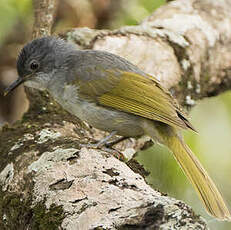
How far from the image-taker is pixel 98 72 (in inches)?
154

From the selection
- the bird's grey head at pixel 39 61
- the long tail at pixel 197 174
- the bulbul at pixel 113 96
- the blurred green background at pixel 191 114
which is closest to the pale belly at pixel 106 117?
the bulbul at pixel 113 96

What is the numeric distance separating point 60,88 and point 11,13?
5.71 feet

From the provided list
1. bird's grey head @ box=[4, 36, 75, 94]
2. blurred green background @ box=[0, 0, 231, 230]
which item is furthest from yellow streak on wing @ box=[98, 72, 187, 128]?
blurred green background @ box=[0, 0, 231, 230]

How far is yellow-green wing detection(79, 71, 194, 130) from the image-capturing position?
12.2 feet

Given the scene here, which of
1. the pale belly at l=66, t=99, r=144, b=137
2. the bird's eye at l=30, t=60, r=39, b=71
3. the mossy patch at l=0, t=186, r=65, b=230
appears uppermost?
the bird's eye at l=30, t=60, r=39, b=71

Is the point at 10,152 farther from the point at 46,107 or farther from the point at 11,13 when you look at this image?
the point at 11,13

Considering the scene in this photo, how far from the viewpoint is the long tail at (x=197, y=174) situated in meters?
3.10

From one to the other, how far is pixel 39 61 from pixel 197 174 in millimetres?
1588

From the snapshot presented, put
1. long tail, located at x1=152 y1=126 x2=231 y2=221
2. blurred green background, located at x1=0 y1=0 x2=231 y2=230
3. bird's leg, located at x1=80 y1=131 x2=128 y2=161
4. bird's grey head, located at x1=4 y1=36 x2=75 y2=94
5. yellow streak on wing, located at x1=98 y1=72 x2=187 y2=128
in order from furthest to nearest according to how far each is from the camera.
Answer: blurred green background, located at x1=0 y1=0 x2=231 y2=230 → bird's grey head, located at x1=4 y1=36 x2=75 y2=94 → yellow streak on wing, located at x1=98 y1=72 x2=187 y2=128 → bird's leg, located at x1=80 y1=131 x2=128 y2=161 → long tail, located at x1=152 y1=126 x2=231 y2=221

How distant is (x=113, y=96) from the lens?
3.81 m

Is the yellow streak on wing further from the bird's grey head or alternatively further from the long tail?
the bird's grey head

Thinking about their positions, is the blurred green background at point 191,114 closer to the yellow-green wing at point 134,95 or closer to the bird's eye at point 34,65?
the yellow-green wing at point 134,95

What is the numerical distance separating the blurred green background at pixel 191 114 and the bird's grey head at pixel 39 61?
124cm

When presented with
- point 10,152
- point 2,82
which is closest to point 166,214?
point 10,152
